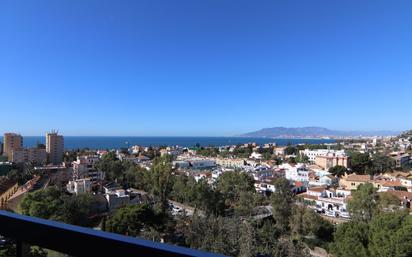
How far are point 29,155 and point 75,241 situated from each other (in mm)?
32771

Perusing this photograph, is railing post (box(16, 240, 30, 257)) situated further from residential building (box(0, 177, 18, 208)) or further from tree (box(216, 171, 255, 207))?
tree (box(216, 171, 255, 207))

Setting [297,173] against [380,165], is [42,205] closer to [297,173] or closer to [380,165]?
[297,173]

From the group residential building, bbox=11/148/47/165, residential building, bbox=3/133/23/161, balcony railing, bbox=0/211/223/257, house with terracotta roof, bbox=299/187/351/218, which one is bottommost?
house with terracotta roof, bbox=299/187/351/218

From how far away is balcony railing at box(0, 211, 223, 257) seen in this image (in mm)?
507

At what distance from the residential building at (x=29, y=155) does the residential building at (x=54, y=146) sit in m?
0.82

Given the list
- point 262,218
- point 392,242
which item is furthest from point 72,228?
point 262,218

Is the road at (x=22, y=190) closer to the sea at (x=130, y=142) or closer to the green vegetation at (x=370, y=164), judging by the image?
the green vegetation at (x=370, y=164)

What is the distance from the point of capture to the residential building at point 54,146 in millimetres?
31344

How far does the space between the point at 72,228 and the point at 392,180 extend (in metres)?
26.2

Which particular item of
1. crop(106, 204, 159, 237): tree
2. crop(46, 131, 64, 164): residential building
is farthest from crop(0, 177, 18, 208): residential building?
crop(46, 131, 64, 164): residential building

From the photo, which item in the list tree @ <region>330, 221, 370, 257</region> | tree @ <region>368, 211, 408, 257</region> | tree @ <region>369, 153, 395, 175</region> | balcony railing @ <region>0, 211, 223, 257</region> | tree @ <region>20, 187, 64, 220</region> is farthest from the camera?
tree @ <region>369, 153, 395, 175</region>

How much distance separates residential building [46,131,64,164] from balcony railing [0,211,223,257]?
33.8 m

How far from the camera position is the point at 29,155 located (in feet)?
95.0

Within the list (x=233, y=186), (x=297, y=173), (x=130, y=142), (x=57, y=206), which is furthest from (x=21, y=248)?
(x=130, y=142)
